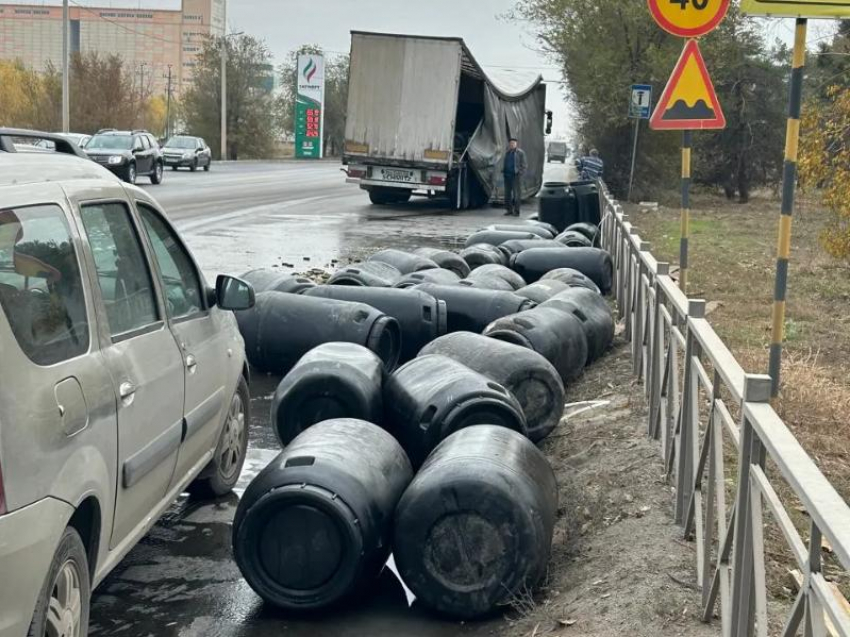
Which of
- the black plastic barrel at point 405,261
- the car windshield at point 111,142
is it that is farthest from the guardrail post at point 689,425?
the car windshield at point 111,142

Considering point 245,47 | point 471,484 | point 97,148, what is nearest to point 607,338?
point 471,484

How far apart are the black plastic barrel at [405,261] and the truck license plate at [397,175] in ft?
49.1

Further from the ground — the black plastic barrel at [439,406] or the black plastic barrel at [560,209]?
the black plastic barrel at [560,209]

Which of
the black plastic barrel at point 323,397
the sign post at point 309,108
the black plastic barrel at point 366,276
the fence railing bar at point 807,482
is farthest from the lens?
the sign post at point 309,108

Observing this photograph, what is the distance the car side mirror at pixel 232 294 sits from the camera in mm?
5477

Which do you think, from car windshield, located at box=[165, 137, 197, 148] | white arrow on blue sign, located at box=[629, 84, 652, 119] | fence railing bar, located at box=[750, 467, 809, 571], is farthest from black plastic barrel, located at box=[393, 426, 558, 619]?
car windshield, located at box=[165, 137, 197, 148]

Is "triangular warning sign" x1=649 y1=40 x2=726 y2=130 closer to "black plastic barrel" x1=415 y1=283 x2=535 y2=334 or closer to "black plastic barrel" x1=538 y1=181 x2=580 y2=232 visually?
"black plastic barrel" x1=415 y1=283 x2=535 y2=334

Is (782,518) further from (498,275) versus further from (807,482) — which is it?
(498,275)

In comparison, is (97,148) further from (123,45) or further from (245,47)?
(123,45)

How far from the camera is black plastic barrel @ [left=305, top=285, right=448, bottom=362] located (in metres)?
9.45

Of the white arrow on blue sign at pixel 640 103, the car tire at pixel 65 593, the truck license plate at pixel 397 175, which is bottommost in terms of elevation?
the car tire at pixel 65 593

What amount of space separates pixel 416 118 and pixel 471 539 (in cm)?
2262

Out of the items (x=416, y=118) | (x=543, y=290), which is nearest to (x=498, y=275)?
(x=543, y=290)

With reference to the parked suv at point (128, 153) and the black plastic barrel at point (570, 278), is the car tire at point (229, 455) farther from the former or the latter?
the parked suv at point (128, 153)
